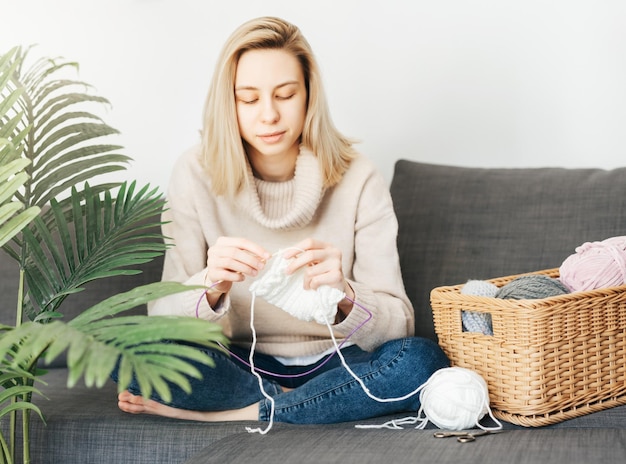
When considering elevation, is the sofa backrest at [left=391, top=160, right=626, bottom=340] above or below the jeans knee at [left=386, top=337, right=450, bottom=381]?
above

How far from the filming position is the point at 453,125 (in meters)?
2.34

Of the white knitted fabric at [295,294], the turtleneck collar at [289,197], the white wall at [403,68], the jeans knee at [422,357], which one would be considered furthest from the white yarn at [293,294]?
the white wall at [403,68]

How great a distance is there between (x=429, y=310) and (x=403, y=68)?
0.75 metres

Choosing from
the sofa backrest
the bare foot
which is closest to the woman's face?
the sofa backrest

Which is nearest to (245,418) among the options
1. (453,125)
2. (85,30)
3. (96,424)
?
(96,424)

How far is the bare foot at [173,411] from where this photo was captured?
5.23 feet

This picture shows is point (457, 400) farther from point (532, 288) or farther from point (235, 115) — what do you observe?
point (235, 115)

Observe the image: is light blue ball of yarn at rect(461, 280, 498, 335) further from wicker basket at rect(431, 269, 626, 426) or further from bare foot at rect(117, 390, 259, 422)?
bare foot at rect(117, 390, 259, 422)

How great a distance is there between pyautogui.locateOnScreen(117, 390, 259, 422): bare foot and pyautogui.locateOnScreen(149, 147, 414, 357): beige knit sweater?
0.70 feet

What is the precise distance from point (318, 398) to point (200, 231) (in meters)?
0.47

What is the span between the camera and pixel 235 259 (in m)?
1.49

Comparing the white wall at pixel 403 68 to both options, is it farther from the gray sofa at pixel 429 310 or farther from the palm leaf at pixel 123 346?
the palm leaf at pixel 123 346

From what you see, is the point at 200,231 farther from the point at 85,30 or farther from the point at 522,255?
the point at 85,30

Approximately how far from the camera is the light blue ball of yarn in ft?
5.01
